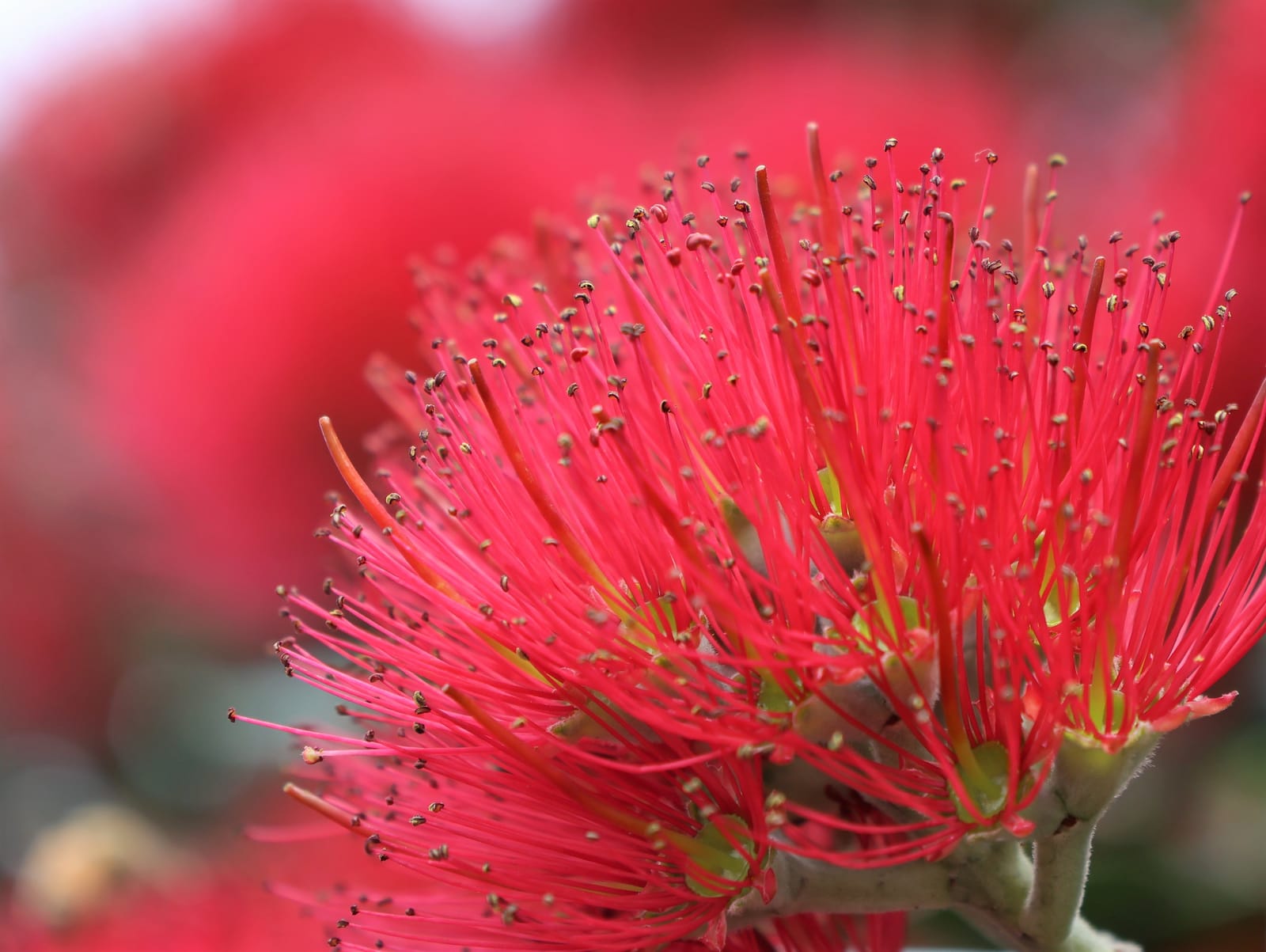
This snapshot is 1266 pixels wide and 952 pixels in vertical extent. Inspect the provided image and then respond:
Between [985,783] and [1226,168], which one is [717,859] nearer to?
[985,783]

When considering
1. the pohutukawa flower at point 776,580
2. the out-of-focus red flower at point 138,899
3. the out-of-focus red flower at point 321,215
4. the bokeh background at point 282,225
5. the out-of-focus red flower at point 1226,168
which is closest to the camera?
the pohutukawa flower at point 776,580

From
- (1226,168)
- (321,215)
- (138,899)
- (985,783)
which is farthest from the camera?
(321,215)

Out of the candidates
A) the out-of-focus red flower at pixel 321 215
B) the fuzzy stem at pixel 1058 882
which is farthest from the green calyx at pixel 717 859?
the out-of-focus red flower at pixel 321 215

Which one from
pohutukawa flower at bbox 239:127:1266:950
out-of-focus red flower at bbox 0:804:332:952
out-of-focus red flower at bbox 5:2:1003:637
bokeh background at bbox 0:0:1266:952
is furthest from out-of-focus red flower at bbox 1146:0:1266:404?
out-of-focus red flower at bbox 0:804:332:952

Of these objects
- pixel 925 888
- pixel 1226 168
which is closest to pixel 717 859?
pixel 925 888

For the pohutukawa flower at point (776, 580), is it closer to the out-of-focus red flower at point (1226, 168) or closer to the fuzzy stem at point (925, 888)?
the fuzzy stem at point (925, 888)
